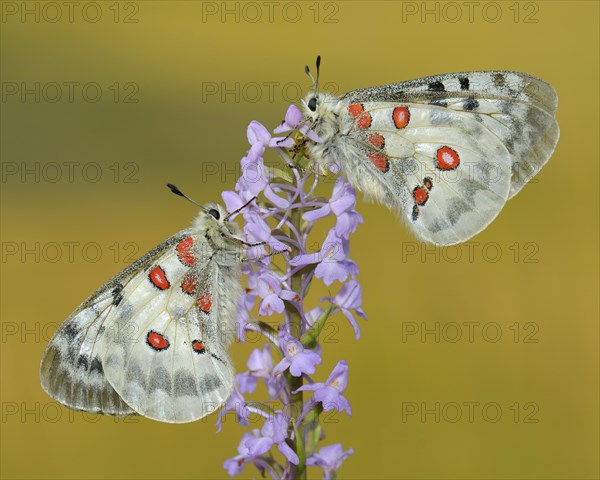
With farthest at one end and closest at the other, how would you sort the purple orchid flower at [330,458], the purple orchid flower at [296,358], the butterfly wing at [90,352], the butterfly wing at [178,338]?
the butterfly wing at [90,352], the butterfly wing at [178,338], the purple orchid flower at [330,458], the purple orchid flower at [296,358]

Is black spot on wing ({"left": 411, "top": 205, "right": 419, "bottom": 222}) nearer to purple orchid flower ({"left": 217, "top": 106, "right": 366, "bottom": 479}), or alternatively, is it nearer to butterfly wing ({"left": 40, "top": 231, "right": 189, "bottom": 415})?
purple orchid flower ({"left": 217, "top": 106, "right": 366, "bottom": 479})

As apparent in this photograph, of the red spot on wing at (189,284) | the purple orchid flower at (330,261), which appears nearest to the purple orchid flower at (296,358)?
the purple orchid flower at (330,261)

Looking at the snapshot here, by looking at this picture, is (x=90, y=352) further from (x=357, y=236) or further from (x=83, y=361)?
(x=357, y=236)

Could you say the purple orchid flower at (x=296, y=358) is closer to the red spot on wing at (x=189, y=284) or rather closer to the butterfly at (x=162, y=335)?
the butterfly at (x=162, y=335)

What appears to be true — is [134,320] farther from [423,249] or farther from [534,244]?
[534,244]

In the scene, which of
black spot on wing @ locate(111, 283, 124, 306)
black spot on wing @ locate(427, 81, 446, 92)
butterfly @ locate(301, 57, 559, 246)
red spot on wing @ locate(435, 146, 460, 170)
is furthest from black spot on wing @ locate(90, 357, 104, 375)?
black spot on wing @ locate(427, 81, 446, 92)

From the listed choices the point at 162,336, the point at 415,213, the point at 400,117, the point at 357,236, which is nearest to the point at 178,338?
the point at 162,336
